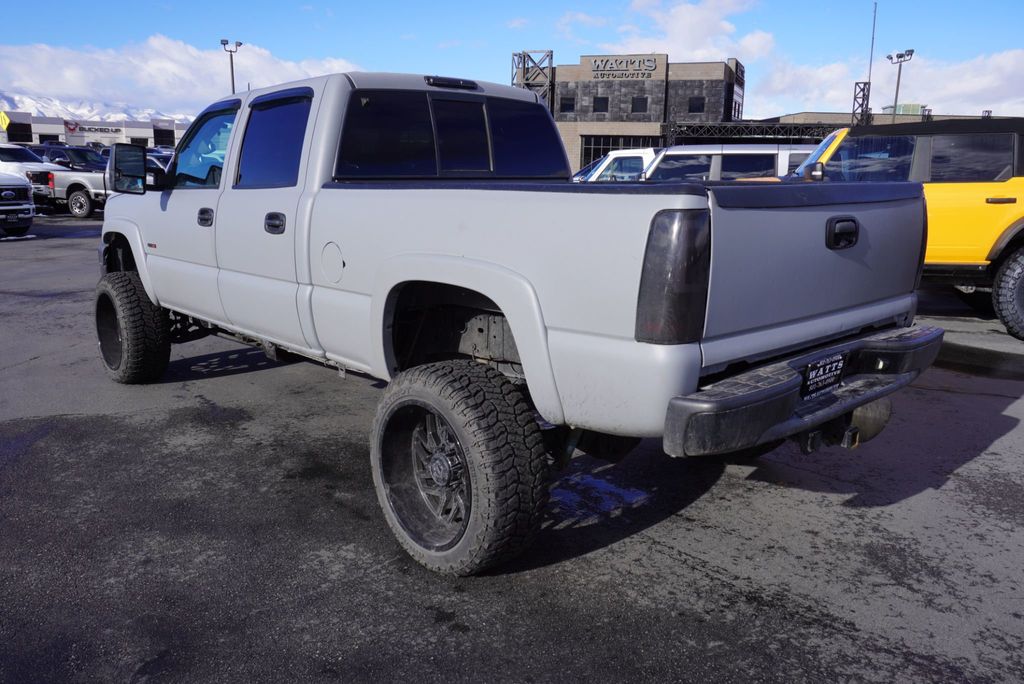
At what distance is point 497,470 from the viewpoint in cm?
277

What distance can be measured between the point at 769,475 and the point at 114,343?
4.70 m

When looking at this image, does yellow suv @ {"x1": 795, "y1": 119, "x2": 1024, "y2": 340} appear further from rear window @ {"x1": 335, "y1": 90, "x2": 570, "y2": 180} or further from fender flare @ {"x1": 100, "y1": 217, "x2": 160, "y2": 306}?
fender flare @ {"x1": 100, "y1": 217, "x2": 160, "y2": 306}

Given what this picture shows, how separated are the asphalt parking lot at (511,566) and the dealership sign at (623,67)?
54.0 meters

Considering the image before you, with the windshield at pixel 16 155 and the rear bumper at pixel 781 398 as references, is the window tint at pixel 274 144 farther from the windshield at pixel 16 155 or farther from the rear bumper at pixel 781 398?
the windshield at pixel 16 155

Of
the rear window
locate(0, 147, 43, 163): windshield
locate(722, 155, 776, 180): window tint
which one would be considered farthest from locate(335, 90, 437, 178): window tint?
locate(0, 147, 43, 163): windshield

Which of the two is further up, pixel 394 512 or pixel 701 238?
pixel 701 238

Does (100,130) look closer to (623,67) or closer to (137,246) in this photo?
(623,67)

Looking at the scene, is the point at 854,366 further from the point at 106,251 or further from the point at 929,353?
the point at 106,251

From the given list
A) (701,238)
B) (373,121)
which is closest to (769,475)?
(701,238)

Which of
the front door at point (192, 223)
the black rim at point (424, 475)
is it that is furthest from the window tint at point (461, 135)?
the black rim at point (424, 475)

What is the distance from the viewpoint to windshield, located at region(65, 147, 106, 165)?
22.9m

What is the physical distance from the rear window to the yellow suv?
3.75 m

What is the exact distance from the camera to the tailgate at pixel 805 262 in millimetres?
2506

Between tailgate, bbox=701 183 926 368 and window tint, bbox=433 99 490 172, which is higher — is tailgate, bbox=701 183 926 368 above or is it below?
below
